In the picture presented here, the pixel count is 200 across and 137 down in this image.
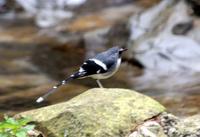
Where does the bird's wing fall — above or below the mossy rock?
above

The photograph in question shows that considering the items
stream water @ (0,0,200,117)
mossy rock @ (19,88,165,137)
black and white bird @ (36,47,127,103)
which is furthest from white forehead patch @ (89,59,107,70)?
stream water @ (0,0,200,117)

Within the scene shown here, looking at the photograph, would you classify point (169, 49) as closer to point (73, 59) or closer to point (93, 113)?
point (73, 59)

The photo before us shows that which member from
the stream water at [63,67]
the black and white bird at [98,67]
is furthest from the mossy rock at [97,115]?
the stream water at [63,67]

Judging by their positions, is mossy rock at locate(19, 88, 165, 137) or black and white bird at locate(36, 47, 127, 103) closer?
mossy rock at locate(19, 88, 165, 137)

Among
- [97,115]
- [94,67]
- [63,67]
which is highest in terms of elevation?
[63,67]

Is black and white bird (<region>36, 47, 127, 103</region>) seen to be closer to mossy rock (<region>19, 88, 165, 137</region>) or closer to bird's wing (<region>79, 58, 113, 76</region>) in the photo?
bird's wing (<region>79, 58, 113, 76</region>)

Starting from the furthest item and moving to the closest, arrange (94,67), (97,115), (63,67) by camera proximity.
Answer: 1. (63,67)
2. (94,67)
3. (97,115)

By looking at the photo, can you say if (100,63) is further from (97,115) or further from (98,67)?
(97,115)

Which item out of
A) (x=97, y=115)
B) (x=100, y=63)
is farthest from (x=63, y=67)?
(x=97, y=115)

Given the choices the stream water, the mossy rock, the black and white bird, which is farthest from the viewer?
the stream water
